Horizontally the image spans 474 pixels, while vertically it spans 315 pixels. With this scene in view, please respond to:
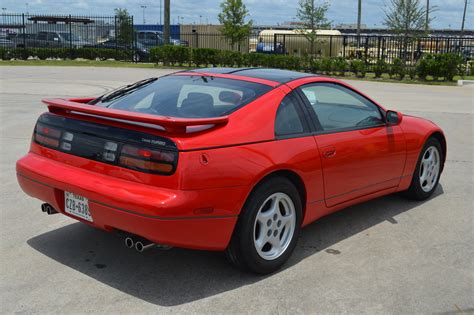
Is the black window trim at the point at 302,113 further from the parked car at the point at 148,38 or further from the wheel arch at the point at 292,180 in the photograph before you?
the parked car at the point at 148,38

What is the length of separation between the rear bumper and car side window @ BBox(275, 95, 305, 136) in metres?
0.71

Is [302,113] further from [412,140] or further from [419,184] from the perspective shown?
[419,184]

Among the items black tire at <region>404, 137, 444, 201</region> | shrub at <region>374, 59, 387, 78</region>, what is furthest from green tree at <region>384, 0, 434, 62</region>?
black tire at <region>404, 137, 444, 201</region>

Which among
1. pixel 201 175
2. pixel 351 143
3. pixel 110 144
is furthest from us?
pixel 351 143

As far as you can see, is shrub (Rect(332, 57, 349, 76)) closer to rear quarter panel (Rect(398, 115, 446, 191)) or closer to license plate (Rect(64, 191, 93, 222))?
rear quarter panel (Rect(398, 115, 446, 191))

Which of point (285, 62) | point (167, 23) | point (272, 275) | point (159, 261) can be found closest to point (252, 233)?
point (272, 275)

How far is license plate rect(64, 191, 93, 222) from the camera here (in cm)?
377

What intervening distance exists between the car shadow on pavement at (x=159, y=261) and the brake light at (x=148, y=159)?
0.86 m

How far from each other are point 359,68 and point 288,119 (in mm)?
22416

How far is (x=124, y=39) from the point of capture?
35281 millimetres

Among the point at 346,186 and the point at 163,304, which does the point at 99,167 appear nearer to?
the point at 163,304

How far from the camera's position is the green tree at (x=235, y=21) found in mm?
34219

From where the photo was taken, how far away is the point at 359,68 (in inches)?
1011

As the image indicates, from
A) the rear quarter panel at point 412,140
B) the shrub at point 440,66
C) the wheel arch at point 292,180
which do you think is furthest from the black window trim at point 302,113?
the shrub at point 440,66
